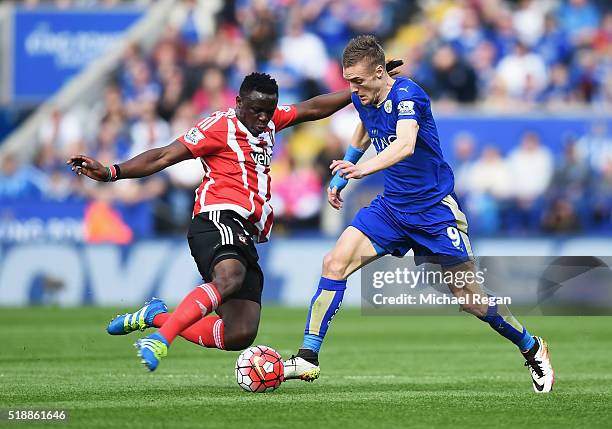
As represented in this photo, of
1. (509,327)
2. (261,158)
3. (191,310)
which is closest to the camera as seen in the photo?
(191,310)

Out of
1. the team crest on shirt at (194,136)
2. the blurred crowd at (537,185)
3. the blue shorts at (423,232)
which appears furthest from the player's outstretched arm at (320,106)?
the blurred crowd at (537,185)

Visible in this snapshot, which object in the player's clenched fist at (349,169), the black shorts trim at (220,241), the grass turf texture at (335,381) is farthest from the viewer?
the black shorts trim at (220,241)

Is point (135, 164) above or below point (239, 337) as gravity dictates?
above

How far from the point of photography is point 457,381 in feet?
31.2

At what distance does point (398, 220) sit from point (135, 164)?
6.44 feet

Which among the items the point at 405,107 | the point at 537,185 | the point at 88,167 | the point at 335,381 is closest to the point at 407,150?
the point at 405,107

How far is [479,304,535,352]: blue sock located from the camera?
8.93 m

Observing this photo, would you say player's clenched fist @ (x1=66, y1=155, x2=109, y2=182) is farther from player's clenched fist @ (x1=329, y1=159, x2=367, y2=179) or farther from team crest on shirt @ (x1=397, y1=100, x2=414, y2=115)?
team crest on shirt @ (x1=397, y1=100, x2=414, y2=115)

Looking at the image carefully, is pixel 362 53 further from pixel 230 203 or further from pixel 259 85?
pixel 230 203

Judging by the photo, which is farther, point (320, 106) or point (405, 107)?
point (320, 106)

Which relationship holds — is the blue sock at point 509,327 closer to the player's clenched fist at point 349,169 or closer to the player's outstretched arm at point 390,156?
the player's outstretched arm at point 390,156

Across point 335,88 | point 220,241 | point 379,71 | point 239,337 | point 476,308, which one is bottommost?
point 239,337

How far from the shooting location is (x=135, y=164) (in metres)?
8.59

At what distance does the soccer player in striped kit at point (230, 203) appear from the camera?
28.6 ft
